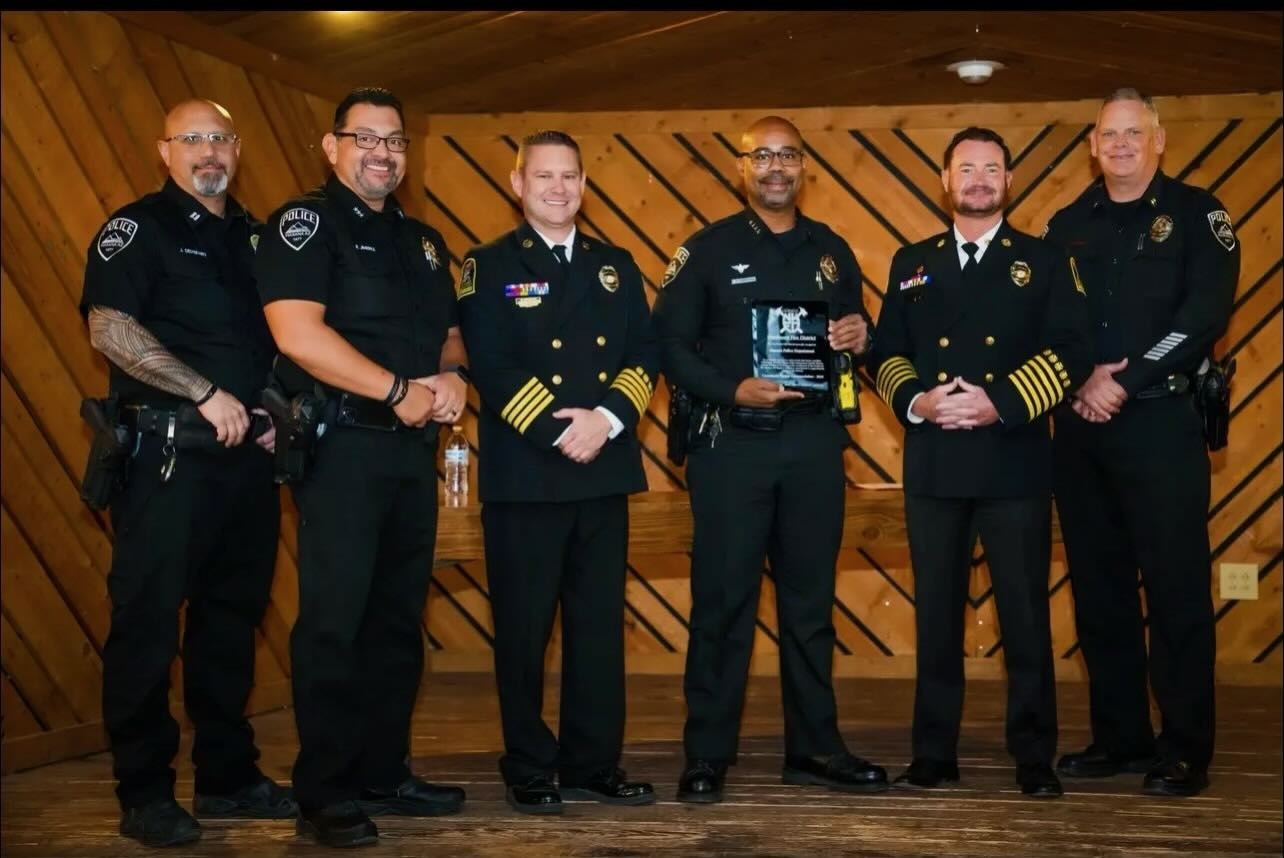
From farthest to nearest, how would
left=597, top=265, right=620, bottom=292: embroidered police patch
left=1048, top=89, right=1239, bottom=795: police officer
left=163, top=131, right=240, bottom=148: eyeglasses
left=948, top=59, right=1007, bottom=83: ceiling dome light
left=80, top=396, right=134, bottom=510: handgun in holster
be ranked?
left=948, top=59, right=1007, bottom=83: ceiling dome light
left=1048, top=89, right=1239, bottom=795: police officer
left=597, top=265, right=620, bottom=292: embroidered police patch
left=163, top=131, right=240, bottom=148: eyeglasses
left=80, top=396, right=134, bottom=510: handgun in holster

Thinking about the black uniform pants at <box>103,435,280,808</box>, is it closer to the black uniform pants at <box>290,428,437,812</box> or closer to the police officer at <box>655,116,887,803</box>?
the black uniform pants at <box>290,428,437,812</box>

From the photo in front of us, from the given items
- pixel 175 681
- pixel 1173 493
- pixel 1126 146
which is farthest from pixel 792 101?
pixel 175 681

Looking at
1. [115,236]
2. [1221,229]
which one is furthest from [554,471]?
[1221,229]

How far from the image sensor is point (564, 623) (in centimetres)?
422

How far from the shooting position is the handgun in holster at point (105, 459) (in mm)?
3799

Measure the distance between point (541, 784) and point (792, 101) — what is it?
146 inches

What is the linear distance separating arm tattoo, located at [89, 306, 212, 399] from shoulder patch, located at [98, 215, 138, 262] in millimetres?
145

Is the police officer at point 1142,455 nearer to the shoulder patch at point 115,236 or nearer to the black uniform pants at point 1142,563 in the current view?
the black uniform pants at point 1142,563

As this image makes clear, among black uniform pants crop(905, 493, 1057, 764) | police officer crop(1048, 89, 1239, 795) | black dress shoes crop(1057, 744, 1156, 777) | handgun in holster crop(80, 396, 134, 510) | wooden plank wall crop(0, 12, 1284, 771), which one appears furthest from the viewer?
wooden plank wall crop(0, 12, 1284, 771)

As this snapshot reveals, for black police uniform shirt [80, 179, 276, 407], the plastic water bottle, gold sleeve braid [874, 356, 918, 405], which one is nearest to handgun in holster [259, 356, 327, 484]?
black police uniform shirt [80, 179, 276, 407]

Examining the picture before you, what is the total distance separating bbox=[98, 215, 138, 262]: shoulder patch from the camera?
3881 millimetres

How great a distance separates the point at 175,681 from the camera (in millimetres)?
5641

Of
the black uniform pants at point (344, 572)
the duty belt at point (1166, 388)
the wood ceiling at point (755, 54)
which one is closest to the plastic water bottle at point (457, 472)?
the wood ceiling at point (755, 54)

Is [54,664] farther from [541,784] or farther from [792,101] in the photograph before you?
[792,101]
